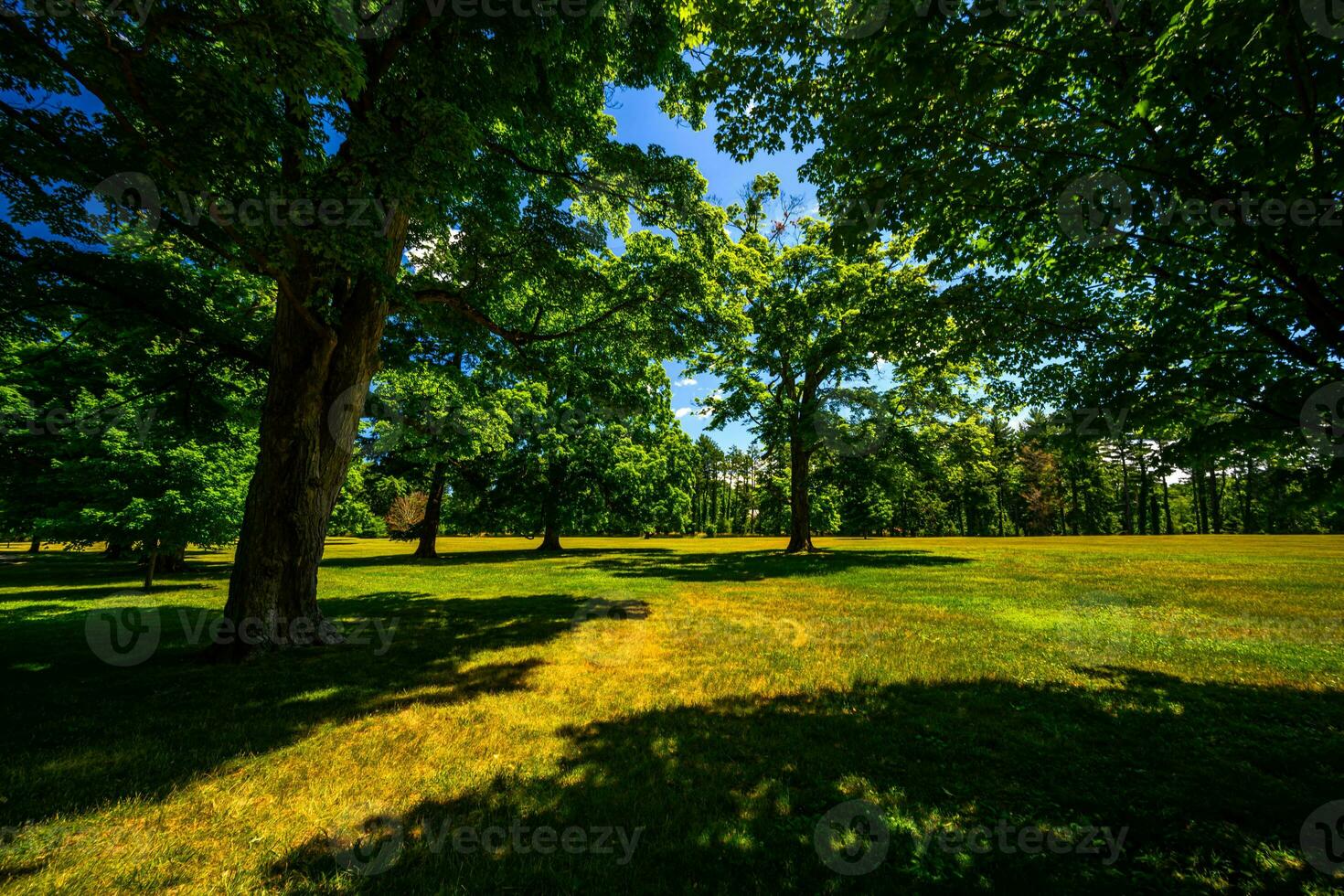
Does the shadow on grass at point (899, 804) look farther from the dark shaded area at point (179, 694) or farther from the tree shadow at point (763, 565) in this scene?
the tree shadow at point (763, 565)

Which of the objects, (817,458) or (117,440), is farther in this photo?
(817,458)

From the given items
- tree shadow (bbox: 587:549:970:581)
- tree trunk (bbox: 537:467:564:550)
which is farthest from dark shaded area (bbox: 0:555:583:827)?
tree trunk (bbox: 537:467:564:550)

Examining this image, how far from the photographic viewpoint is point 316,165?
6.81 metres

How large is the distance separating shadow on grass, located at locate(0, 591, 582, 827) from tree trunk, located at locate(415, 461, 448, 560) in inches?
618

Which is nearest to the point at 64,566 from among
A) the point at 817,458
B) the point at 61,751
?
the point at 61,751

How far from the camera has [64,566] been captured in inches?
776

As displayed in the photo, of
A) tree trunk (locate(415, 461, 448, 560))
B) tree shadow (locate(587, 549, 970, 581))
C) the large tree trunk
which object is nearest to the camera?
tree shadow (locate(587, 549, 970, 581))

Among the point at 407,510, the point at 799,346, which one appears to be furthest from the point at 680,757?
the point at 407,510

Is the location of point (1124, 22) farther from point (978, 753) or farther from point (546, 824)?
point (546, 824)

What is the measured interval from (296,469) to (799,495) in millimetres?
20803

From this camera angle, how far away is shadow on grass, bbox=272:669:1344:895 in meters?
2.72

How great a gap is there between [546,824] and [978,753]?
3.76 metres

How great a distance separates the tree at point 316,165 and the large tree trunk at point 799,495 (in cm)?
1561

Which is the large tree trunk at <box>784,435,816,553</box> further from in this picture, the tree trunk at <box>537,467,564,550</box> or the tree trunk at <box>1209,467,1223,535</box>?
the tree trunk at <box>1209,467,1223,535</box>
